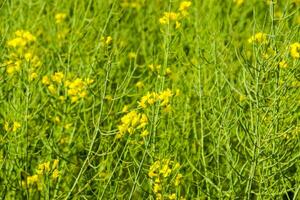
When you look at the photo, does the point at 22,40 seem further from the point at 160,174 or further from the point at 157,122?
the point at 160,174

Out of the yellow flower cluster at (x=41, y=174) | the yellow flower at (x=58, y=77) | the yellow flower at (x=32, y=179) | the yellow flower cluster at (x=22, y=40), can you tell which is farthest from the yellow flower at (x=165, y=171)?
the yellow flower cluster at (x=22, y=40)

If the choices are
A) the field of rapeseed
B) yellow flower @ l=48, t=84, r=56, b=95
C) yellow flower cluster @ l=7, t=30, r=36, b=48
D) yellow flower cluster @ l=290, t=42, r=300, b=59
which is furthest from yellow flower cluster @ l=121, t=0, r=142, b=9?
yellow flower cluster @ l=290, t=42, r=300, b=59

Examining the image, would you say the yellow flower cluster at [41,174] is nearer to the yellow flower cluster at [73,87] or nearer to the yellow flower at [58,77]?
the yellow flower cluster at [73,87]

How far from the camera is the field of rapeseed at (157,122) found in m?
2.44

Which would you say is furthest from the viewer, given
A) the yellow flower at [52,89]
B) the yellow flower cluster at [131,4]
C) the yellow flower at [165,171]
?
the yellow flower cluster at [131,4]

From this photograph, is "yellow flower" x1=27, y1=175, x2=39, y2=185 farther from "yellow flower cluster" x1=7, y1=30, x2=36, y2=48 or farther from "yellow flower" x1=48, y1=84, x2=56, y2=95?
"yellow flower cluster" x1=7, y1=30, x2=36, y2=48

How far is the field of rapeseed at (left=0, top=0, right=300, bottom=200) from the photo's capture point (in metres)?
2.44

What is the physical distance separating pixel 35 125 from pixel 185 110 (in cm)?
71

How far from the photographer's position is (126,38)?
14.3 ft

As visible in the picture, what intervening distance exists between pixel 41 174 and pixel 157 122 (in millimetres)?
466

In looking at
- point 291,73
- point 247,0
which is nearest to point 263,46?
point 291,73

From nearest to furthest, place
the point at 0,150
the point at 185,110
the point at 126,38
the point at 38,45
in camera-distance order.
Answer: the point at 0,150, the point at 185,110, the point at 38,45, the point at 126,38

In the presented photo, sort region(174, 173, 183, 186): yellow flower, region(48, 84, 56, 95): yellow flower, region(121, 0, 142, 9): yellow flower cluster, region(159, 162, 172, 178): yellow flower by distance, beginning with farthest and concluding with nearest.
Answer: region(121, 0, 142, 9): yellow flower cluster, region(48, 84, 56, 95): yellow flower, region(174, 173, 183, 186): yellow flower, region(159, 162, 172, 178): yellow flower

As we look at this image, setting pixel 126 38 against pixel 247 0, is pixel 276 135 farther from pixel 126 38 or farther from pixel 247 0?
pixel 247 0
